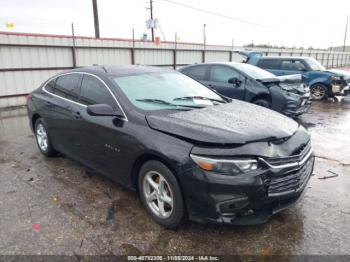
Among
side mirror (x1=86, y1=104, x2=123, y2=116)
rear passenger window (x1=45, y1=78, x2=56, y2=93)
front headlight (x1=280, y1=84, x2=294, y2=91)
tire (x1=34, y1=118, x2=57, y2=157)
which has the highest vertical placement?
rear passenger window (x1=45, y1=78, x2=56, y2=93)

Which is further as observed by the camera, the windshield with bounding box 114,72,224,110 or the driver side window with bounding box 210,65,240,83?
the driver side window with bounding box 210,65,240,83

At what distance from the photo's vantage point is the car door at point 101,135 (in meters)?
3.20

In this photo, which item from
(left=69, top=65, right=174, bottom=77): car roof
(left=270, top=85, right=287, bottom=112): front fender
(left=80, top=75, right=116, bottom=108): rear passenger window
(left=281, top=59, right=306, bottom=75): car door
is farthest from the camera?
(left=281, top=59, right=306, bottom=75): car door

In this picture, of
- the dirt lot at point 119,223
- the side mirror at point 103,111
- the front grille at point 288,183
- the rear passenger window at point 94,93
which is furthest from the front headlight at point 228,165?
the rear passenger window at point 94,93

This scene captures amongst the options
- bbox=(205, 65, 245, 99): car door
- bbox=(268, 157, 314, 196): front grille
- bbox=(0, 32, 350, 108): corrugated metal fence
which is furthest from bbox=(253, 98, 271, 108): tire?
bbox=(0, 32, 350, 108): corrugated metal fence

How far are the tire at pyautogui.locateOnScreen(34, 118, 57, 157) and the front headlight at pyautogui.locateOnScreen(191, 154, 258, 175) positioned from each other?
124 inches

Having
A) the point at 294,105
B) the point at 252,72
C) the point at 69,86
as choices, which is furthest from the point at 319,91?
the point at 69,86

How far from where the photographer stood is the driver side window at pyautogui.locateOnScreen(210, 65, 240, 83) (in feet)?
24.0

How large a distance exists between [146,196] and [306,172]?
A: 167cm

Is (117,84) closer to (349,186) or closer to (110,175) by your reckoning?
(110,175)

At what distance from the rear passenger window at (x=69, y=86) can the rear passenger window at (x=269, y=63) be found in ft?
29.2

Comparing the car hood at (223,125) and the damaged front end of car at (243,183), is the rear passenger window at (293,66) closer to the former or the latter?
the car hood at (223,125)

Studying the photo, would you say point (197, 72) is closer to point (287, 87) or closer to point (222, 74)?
point (222, 74)

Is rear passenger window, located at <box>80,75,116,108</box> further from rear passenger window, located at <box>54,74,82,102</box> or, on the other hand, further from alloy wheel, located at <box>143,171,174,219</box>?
alloy wheel, located at <box>143,171,174,219</box>
